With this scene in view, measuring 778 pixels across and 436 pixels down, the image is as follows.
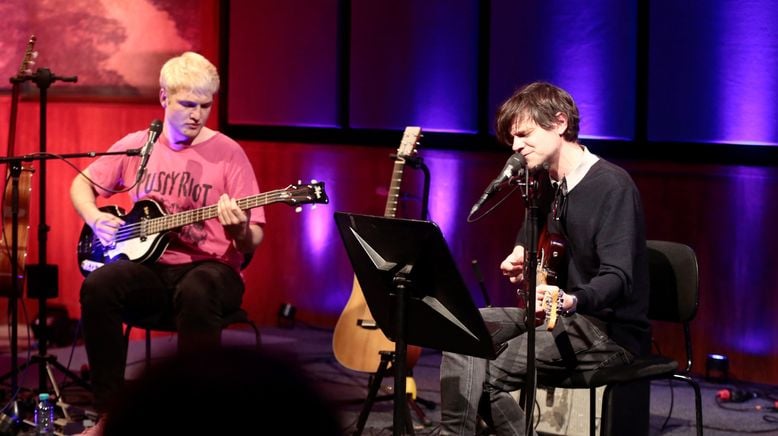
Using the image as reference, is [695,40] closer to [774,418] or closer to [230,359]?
[774,418]

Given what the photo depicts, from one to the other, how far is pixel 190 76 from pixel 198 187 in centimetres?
50

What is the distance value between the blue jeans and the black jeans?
123cm

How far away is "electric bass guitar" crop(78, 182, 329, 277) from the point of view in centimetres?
434

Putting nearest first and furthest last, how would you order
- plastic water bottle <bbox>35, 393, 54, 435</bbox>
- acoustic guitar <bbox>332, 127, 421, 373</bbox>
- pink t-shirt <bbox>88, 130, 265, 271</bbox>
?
plastic water bottle <bbox>35, 393, 54, 435</bbox> → pink t-shirt <bbox>88, 130, 265, 271</bbox> → acoustic guitar <bbox>332, 127, 421, 373</bbox>

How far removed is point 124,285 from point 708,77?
3.34m

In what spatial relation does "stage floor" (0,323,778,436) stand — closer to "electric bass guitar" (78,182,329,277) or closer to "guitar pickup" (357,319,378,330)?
"guitar pickup" (357,319,378,330)

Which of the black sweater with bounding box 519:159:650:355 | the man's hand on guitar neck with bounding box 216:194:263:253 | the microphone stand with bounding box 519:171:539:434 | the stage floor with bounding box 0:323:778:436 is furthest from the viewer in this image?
the stage floor with bounding box 0:323:778:436

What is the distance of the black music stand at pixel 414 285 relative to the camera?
3180mm

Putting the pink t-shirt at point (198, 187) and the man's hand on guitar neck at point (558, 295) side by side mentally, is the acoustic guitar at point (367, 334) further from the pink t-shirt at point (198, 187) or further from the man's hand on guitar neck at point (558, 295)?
the man's hand on guitar neck at point (558, 295)

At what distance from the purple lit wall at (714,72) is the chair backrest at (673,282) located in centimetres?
196

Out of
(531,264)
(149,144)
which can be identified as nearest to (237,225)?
(149,144)

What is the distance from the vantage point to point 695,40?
5.68 meters

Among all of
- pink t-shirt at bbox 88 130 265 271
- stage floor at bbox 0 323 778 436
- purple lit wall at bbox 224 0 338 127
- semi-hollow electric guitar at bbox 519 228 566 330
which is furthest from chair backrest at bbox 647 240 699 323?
purple lit wall at bbox 224 0 338 127

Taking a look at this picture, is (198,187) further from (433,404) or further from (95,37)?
(95,37)
